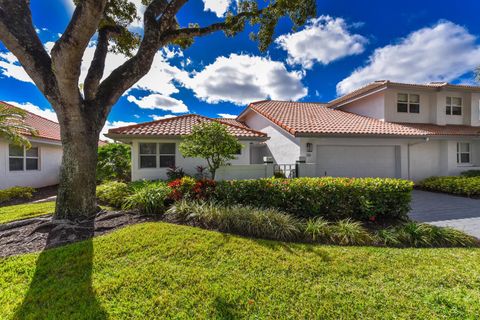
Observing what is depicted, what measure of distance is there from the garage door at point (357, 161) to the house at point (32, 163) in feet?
52.5

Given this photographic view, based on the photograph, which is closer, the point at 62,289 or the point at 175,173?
the point at 62,289

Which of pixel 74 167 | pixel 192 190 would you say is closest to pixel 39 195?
pixel 74 167

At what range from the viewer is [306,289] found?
317 centimetres

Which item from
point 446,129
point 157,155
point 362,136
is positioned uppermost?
point 446,129

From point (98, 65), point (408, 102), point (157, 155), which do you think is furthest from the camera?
point (408, 102)

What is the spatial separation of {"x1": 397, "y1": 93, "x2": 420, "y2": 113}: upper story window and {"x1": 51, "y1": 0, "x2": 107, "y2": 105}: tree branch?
16869 millimetres

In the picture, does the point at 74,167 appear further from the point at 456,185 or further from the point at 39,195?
the point at 456,185

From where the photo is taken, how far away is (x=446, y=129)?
516 inches

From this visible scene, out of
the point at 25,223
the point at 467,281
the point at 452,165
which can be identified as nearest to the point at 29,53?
the point at 25,223

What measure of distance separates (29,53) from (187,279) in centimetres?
688

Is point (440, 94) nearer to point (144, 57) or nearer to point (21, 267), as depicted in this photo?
point (144, 57)

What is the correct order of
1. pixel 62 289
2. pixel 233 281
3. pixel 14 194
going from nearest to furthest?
pixel 62 289
pixel 233 281
pixel 14 194

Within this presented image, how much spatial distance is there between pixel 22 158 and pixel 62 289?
13.8 m

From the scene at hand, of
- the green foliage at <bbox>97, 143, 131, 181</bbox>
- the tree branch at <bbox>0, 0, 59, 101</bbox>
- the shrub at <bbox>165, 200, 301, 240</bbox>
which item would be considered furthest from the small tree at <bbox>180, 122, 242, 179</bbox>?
the green foliage at <bbox>97, 143, 131, 181</bbox>
